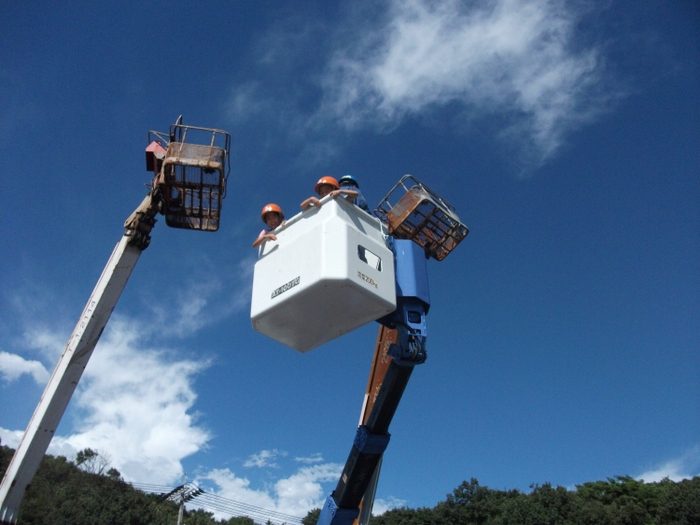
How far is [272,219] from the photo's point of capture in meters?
9.30

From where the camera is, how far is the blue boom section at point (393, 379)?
10.4 m

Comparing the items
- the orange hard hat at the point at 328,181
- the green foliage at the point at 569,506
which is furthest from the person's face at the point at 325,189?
the green foliage at the point at 569,506

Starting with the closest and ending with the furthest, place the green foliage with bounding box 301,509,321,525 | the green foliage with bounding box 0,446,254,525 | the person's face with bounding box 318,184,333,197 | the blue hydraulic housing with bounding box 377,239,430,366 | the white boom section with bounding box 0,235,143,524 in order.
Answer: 1. the white boom section with bounding box 0,235,143,524
2. the person's face with bounding box 318,184,333,197
3. the blue hydraulic housing with bounding box 377,239,430,366
4. the green foliage with bounding box 0,446,254,525
5. the green foliage with bounding box 301,509,321,525

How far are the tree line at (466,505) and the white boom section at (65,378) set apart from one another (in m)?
21.4

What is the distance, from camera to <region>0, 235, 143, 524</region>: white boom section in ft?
26.1

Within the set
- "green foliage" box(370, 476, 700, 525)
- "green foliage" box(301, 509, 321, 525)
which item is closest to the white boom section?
"green foliage" box(370, 476, 700, 525)

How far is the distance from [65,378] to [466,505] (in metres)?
38.3

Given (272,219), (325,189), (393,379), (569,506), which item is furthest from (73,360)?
(569,506)

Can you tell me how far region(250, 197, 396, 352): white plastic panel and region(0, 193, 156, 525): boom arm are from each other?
2960 mm

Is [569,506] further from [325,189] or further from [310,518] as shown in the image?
[325,189]

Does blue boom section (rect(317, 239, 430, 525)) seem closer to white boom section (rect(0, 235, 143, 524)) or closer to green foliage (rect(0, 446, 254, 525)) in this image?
white boom section (rect(0, 235, 143, 524))

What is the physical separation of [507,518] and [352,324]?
104 ft

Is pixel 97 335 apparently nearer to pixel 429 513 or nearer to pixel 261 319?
pixel 261 319

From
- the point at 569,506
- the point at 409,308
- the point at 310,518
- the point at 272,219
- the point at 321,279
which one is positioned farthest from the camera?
the point at 310,518
